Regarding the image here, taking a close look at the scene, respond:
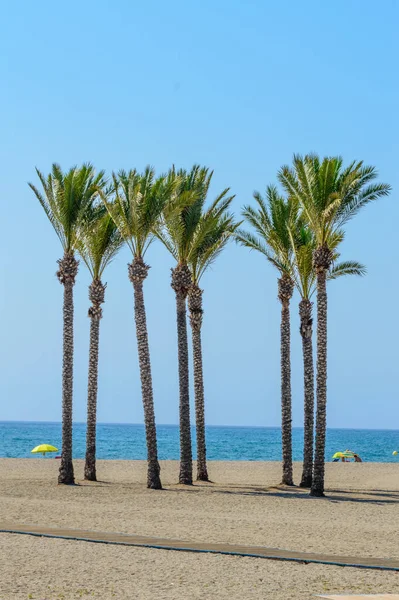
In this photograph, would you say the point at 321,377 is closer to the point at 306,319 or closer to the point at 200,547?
the point at 306,319

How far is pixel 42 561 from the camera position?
12.8 m

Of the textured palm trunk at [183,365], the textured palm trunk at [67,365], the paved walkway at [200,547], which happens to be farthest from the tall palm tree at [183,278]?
the paved walkway at [200,547]

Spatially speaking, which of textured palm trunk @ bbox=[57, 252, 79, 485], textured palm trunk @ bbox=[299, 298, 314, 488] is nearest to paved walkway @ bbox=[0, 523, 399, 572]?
textured palm trunk @ bbox=[57, 252, 79, 485]

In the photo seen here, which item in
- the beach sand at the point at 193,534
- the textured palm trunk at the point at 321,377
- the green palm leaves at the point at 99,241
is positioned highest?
the green palm leaves at the point at 99,241

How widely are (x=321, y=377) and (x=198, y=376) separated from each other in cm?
648

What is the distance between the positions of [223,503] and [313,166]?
31.8ft

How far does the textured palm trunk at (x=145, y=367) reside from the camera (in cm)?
2748

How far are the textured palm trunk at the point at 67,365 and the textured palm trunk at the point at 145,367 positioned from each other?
215 centimetres

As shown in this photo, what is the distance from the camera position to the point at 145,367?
27.6 m

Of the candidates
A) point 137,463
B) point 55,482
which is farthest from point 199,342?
point 137,463

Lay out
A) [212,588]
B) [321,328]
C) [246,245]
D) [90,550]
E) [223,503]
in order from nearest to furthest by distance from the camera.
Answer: [212,588] → [90,550] → [223,503] → [321,328] → [246,245]

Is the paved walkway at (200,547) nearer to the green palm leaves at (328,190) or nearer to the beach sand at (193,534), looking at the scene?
the beach sand at (193,534)

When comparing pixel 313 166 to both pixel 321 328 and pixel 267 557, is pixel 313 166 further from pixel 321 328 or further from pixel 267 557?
pixel 267 557

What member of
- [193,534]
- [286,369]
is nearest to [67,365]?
[286,369]
